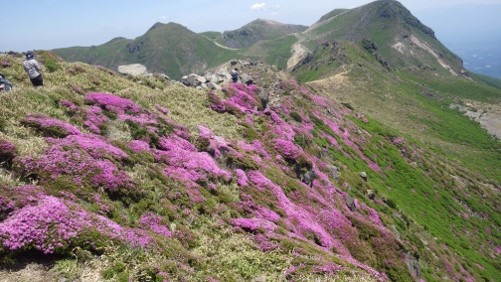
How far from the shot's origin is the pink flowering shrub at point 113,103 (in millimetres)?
31733

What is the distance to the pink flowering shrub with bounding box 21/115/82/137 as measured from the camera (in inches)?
908

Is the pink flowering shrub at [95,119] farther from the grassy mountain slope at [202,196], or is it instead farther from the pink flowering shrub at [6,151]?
the pink flowering shrub at [6,151]

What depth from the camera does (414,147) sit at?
80188mm

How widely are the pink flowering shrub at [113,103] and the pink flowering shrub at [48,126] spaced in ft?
23.6

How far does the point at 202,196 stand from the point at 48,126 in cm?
1107

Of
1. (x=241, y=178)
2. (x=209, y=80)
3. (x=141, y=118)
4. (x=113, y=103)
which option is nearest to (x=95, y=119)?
(x=141, y=118)

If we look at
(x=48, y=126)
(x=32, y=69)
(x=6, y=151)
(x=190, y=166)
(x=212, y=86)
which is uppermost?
(x=32, y=69)

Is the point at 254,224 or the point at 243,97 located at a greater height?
the point at 243,97

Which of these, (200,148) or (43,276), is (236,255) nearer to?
(43,276)

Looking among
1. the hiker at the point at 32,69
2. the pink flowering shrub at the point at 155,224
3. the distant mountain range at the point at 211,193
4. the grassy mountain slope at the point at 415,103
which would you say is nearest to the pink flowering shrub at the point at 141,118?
the distant mountain range at the point at 211,193

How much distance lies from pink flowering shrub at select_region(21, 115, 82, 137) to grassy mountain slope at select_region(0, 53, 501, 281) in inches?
4.9

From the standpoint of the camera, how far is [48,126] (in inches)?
918

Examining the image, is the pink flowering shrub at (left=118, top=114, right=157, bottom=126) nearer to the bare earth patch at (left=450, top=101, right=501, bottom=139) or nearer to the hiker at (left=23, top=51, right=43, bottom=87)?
the hiker at (left=23, top=51, right=43, bottom=87)

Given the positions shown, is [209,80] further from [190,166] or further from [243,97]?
[190,166]
